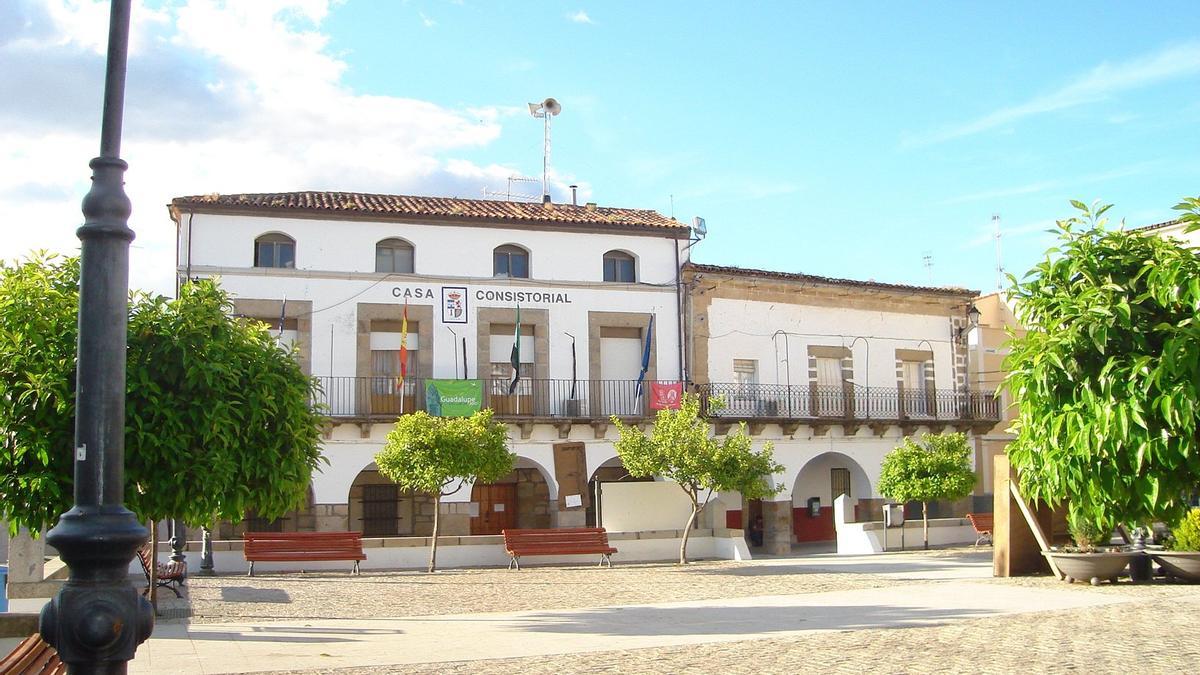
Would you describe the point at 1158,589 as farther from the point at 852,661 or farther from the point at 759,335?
the point at 759,335

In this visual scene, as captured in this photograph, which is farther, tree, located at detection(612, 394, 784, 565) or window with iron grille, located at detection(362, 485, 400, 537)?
window with iron grille, located at detection(362, 485, 400, 537)

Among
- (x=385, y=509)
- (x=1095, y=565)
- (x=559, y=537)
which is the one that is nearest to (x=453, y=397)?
(x=385, y=509)

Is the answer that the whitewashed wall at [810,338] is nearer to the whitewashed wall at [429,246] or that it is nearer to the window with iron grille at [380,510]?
the whitewashed wall at [429,246]

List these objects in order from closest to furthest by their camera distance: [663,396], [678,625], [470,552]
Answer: [678,625] < [470,552] < [663,396]

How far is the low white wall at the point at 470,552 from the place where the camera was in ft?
70.3

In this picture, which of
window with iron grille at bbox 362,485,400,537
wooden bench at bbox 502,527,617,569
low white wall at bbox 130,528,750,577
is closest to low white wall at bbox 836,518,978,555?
low white wall at bbox 130,528,750,577

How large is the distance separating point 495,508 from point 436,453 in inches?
280

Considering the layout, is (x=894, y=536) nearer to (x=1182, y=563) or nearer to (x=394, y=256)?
(x=1182, y=563)

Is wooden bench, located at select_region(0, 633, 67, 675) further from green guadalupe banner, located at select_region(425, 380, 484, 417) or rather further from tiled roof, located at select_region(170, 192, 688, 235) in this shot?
tiled roof, located at select_region(170, 192, 688, 235)

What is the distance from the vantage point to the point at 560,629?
41.5 ft

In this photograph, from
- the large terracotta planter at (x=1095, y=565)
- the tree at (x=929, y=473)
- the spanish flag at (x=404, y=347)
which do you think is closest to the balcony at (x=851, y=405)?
the tree at (x=929, y=473)

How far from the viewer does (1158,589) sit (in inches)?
634

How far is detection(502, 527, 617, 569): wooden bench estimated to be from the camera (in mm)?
22344

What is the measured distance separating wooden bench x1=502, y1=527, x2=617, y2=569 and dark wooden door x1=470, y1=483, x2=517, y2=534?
5328mm
